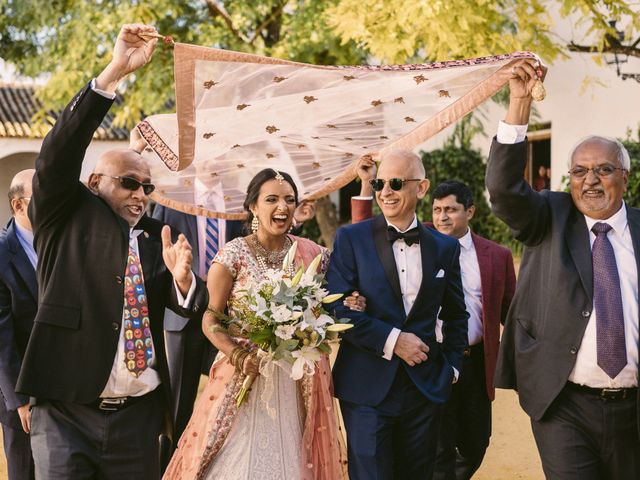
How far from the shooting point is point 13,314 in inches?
186

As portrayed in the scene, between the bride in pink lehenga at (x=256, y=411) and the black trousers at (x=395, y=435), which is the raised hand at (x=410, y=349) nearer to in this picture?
the black trousers at (x=395, y=435)

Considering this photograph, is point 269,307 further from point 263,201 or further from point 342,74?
point 342,74

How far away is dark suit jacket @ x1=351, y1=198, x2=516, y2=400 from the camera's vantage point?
225 inches

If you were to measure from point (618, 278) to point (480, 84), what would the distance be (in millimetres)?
1373

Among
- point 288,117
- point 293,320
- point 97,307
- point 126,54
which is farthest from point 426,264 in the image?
point 126,54

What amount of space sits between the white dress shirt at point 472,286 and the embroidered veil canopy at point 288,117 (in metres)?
1.05

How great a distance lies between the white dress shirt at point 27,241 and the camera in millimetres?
4934

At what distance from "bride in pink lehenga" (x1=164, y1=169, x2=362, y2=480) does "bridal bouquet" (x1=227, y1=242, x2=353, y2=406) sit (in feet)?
1.19

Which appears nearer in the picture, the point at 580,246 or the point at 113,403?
the point at 113,403

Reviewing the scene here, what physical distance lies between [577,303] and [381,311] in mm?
1099

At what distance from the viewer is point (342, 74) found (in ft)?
14.9

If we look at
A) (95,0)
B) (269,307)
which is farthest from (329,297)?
(95,0)

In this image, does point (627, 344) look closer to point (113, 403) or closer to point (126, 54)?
point (113, 403)

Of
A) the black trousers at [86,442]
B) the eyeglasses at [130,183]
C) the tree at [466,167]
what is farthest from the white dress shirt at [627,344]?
the tree at [466,167]
